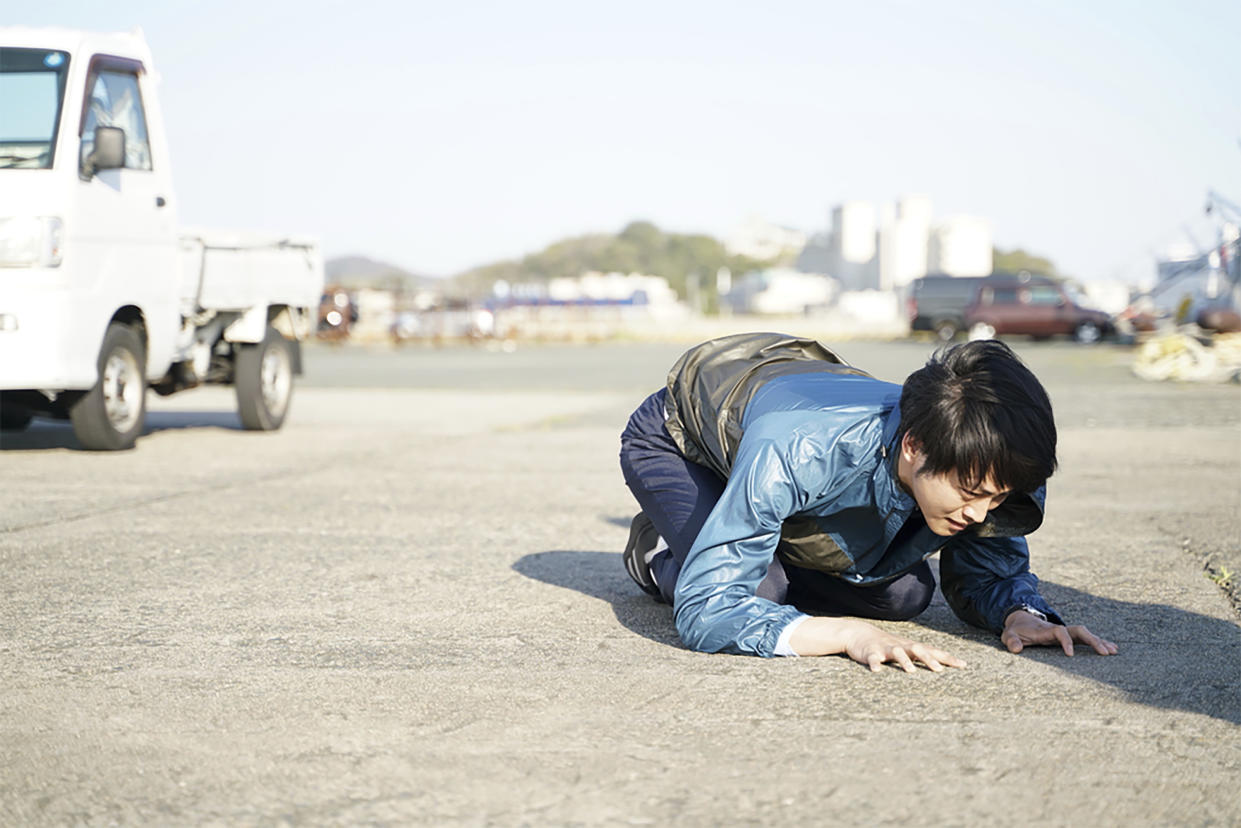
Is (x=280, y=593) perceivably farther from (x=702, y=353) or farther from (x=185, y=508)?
(x=185, y=508)

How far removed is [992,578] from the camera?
344 centimetres

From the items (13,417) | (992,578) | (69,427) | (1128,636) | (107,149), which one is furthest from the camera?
(69,427)

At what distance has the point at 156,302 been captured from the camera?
8.19m

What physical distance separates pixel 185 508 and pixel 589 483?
210 centimetres

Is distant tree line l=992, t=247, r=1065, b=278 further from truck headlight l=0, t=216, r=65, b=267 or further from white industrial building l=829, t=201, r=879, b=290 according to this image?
truck headlight l=0, t=216, r=65, b=267

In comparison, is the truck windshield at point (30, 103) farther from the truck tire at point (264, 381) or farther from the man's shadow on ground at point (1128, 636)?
the man's shadow on ground at point (1128, 636)

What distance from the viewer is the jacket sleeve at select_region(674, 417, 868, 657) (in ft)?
9.43

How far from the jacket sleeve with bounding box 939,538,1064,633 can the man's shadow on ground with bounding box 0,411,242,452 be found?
638 centimetres

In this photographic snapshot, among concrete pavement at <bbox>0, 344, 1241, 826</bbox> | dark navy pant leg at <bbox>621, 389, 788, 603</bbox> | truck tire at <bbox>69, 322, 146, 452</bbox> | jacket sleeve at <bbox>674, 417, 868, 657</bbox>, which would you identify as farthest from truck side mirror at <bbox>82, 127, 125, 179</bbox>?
jacket sleeve at <bbox>674, 417, 868, 657</bbox>

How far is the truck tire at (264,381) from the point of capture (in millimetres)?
9383

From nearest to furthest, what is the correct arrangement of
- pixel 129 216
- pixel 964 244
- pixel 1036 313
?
pixel 129 216, pixel 1036 313, pixel 964 244

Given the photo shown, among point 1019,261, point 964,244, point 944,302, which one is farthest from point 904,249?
point 944,302

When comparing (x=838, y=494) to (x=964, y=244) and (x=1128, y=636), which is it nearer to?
(x=1128, y=636)

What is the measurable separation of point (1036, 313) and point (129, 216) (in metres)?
31.4
